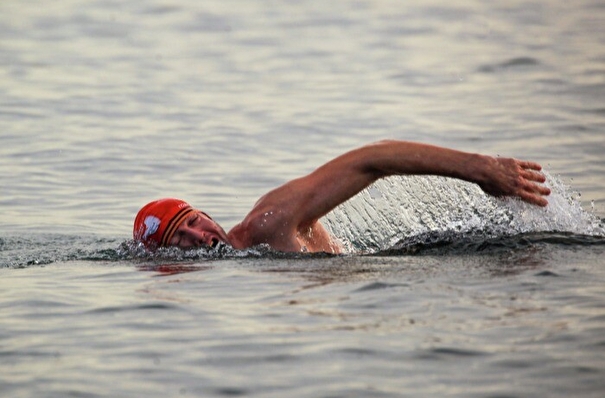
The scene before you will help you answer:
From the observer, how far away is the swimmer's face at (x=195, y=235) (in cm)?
890

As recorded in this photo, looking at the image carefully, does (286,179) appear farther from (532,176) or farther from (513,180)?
(513,180)

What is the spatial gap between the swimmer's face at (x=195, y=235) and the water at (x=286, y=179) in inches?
3.6

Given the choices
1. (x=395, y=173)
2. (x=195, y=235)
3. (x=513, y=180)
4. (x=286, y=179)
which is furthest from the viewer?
(x=286, y=179)

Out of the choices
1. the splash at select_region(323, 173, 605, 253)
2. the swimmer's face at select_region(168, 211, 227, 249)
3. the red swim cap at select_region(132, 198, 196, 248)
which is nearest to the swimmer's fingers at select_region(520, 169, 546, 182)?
the splash at select_region(323, 173, 605, 253)

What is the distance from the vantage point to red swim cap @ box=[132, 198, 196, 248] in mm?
8906

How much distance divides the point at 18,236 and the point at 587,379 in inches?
231

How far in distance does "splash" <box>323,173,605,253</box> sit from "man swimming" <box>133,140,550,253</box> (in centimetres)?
42

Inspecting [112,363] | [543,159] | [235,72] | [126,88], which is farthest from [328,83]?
[112,363]

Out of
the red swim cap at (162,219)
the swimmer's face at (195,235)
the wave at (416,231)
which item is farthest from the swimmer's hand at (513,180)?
the red swim cap at (162,219)

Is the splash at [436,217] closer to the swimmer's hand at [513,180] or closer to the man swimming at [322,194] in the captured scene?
the swimmer's hand at [513,180]

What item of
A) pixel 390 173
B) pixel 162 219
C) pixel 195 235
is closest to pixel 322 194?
pixel 390 173

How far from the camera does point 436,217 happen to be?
976 cm

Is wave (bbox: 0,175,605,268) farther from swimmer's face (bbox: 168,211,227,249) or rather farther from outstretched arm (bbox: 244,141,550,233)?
outstretched arm (bbox: 244,141,550,233)

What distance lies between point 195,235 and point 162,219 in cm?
26
